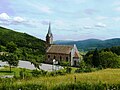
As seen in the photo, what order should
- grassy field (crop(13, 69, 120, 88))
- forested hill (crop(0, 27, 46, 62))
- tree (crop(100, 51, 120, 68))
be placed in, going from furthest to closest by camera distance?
forested hill (crop(0, 27, 46, 62)), tree (crop(100, 51, 120, 68)), grassy field (crop(13, 69, 120, 88))

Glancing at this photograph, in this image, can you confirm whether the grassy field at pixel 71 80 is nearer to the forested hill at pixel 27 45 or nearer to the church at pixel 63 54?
the church at pixel 63 54

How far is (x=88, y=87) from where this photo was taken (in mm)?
11648

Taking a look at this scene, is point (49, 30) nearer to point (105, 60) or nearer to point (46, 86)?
point (105, 60)

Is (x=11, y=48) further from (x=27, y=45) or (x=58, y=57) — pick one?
(x=27, y=45)

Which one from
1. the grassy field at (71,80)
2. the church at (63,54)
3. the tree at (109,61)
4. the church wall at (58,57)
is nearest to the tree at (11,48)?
the church wall at (58,57)

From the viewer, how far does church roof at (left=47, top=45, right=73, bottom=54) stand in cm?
8244

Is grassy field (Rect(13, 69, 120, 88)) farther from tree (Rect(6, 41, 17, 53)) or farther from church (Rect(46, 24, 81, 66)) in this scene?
tree (Rect(6, 41, 17, 53))

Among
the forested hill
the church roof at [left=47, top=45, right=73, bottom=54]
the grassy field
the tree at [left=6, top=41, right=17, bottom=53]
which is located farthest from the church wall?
the grassy field

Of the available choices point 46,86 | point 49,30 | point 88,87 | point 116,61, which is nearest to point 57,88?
point 46,86

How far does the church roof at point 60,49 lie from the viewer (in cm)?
8244

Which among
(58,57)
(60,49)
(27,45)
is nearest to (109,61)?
(58,57)

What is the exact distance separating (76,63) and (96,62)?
1646cm

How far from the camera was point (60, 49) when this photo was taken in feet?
276

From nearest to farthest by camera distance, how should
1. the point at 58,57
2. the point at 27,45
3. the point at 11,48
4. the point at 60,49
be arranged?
1. the point at 58,57
2. the point at 60,49
3. the point at 11,48
4. the point at 27,45
